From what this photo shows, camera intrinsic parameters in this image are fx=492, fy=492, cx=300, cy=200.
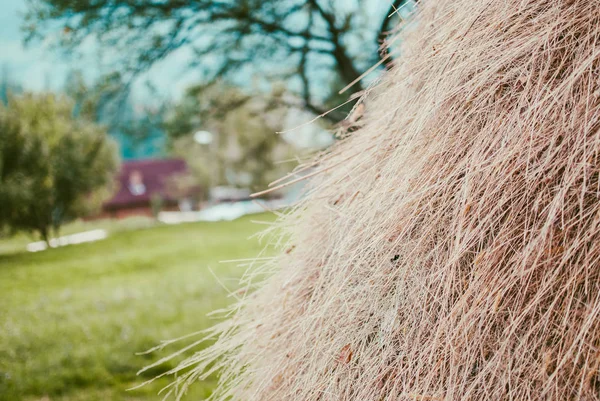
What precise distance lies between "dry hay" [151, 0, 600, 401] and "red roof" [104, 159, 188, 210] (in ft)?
129

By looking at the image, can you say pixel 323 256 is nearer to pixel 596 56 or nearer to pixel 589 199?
pixel 589 199

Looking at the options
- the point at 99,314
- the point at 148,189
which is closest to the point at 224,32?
the point at 99,314

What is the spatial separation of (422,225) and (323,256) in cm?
46

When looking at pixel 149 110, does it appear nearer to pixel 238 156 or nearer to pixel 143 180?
pixel 238 156

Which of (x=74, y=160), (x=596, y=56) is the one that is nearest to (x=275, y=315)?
(x=596, y=56)

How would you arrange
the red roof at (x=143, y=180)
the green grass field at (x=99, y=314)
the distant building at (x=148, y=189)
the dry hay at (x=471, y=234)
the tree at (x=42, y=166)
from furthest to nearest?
the red roof at (x=143, y=180) → the distant building at (x=148, y=189) → the tree at (x=42, y=166) → the green grass field at (x=99, y=314) → the dry hay at (x=471, y=234)

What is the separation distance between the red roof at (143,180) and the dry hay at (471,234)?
39.4 m

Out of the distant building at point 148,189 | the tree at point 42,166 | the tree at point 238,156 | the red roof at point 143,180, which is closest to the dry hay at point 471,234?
the tree at point 42,166

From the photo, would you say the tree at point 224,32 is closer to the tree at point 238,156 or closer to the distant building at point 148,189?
the tree at point 238,156

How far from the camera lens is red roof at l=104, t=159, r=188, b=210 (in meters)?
40.8

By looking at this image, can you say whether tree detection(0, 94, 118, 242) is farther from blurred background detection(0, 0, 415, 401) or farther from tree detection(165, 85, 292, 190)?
tree detection(165, 85, 292, 190)

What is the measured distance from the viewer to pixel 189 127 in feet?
23.9

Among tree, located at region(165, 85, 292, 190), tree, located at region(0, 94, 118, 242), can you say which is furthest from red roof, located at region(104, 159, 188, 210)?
tree, located at region(0, 94, 118, 242)

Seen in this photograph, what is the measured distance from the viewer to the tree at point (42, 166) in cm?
1702
